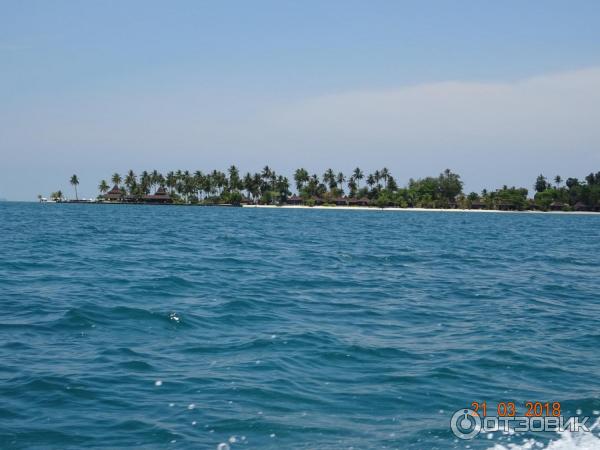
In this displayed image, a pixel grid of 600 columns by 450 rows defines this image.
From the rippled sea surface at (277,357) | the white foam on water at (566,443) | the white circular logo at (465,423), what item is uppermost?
the rippled sea surface at (277,357)

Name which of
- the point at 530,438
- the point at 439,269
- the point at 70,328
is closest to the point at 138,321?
the point at 70,328

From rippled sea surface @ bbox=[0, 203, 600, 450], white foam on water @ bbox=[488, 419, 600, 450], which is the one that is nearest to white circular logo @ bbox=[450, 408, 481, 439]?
rippled sea surface @ bbox=[0, 203, 600, 450]

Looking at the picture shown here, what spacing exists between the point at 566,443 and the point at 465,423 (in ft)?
4.35

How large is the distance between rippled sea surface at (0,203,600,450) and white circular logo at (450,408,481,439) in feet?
0.67

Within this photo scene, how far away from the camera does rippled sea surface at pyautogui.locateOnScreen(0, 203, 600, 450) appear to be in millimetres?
8328

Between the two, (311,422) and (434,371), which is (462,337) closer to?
(434,371)

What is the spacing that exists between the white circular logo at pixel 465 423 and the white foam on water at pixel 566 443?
46cm

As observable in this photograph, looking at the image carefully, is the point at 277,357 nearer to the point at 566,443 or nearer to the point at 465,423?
the point at 465,423

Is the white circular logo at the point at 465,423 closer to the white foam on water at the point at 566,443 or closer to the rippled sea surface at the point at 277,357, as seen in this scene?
the rippled sea surface at the point at 277,357

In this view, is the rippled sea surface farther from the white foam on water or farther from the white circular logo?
the white circular logo

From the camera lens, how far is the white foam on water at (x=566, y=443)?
7.91 meters

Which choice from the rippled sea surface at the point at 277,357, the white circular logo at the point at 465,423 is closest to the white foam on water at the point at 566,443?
the rippled sea surface at the point at 277,357

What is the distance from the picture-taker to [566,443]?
26.5ft

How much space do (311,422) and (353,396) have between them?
1.31 meters
